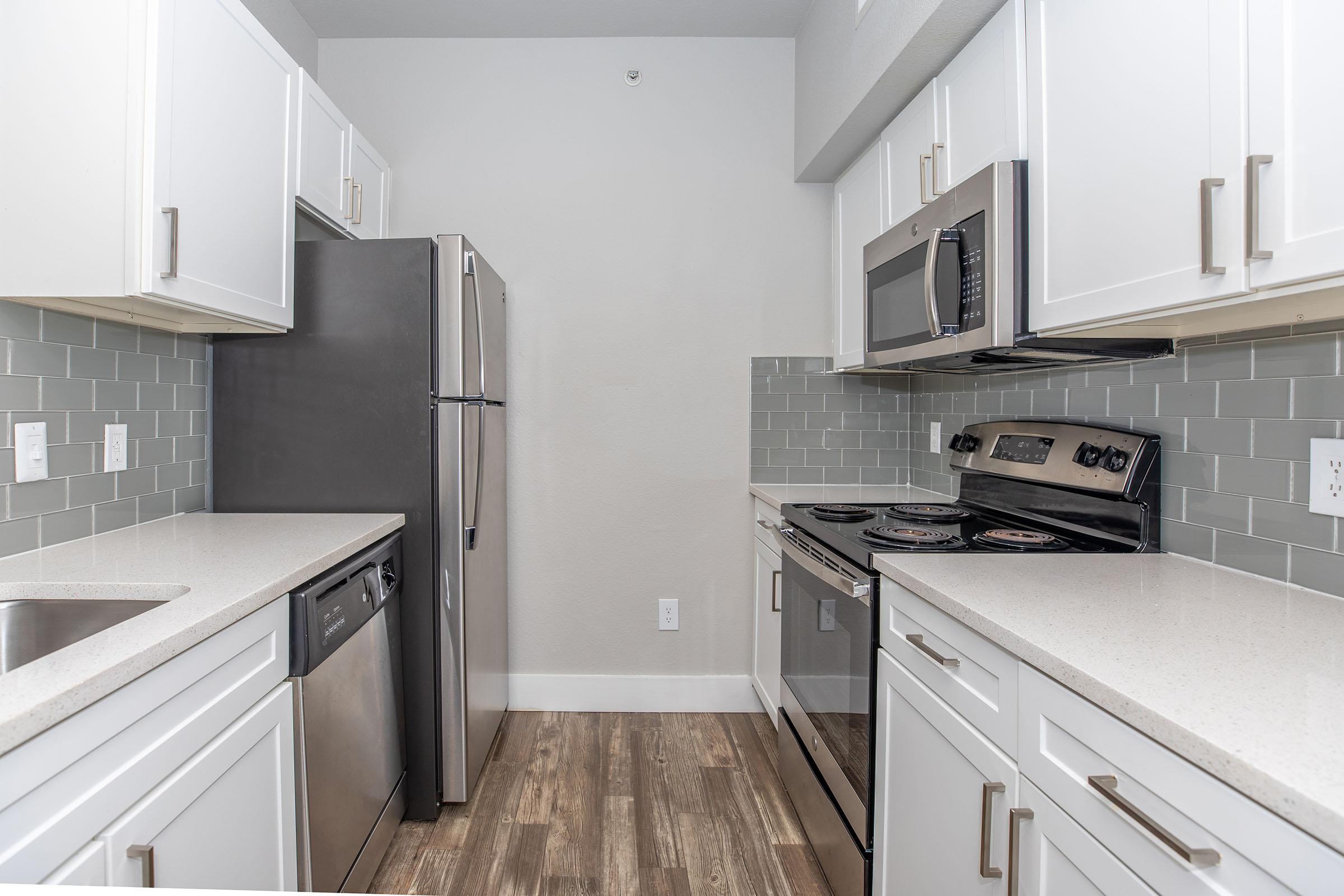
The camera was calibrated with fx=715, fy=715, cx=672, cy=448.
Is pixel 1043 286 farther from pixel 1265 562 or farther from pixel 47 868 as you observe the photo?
pixel 47 868

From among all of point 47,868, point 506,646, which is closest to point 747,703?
point 506,646

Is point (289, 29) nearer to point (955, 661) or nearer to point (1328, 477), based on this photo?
point (955, 661)

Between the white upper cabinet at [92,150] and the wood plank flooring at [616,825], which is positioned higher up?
the white upper cabinet at [92,150]

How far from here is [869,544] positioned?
63.0 inches

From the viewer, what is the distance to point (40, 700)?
75cm

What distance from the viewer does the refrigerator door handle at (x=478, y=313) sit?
81.7 inches

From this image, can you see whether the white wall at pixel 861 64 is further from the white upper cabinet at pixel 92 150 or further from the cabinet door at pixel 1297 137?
the white upper cabinet at pixel 92 150

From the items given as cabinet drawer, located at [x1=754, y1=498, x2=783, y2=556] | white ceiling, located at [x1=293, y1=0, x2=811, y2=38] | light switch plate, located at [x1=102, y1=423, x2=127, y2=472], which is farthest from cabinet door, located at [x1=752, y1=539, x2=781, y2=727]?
white ceiling, located at [x1=293, y1=0, x2=811, y2=38]

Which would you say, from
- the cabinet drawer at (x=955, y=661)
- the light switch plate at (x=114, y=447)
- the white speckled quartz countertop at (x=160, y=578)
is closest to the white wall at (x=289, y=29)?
the light switch plate at (x=114, y=447)

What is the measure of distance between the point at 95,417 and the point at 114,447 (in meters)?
0.09

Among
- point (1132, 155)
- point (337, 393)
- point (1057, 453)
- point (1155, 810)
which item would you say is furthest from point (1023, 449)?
point (337, 393)

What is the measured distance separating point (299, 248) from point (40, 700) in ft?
5.07

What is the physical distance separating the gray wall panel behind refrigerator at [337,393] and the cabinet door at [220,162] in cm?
13

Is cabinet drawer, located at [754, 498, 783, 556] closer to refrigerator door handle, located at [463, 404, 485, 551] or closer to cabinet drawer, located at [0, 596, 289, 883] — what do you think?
refrigerator door handle, located at [463, 404, 485, 551]
